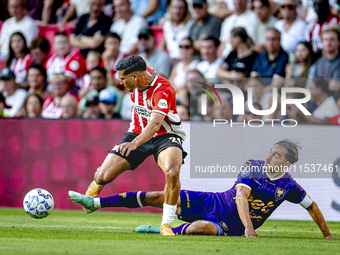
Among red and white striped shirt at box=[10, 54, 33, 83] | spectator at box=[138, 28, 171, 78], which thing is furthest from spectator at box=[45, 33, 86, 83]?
spectator at box=[138, 28, 171, 78]

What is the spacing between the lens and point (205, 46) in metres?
10.9

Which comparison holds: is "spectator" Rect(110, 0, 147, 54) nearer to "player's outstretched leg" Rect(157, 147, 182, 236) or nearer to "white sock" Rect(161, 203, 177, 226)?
"player's outstretched leg" Rect(157, 147, 182, 236)

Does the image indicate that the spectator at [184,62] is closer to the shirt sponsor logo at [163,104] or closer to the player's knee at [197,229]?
the shirt sponsor logo at [163,104]

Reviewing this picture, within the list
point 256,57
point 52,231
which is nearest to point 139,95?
point 52,231

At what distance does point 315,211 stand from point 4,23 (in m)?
10.8

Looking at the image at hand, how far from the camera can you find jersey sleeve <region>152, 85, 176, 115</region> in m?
6.32

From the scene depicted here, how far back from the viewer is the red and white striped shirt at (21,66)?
42.4 feet

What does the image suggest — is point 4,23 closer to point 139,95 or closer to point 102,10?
point 102,10

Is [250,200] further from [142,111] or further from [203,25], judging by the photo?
[203,25]

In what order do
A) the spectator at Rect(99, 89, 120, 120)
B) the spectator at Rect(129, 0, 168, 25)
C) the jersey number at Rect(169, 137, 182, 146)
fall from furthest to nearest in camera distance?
the spectator at Rect(129, 0, 168, 25) → the spectator at Rect(99, 89, 120, 120) → the jersey number at Rect(169, 137, 182, 146)

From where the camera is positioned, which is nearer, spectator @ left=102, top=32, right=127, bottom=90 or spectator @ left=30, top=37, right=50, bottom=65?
spectator @ left=102, top=32, right=127, bottom=90

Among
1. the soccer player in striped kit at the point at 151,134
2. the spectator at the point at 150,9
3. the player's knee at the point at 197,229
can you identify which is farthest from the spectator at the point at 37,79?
the player's knee at the point at 197,229

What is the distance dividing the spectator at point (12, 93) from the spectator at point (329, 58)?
643 centimetres

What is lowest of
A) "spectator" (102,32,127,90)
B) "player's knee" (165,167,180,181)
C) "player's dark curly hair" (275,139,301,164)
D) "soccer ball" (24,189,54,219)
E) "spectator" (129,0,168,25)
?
"soccer ball" (24,189,54,219)
